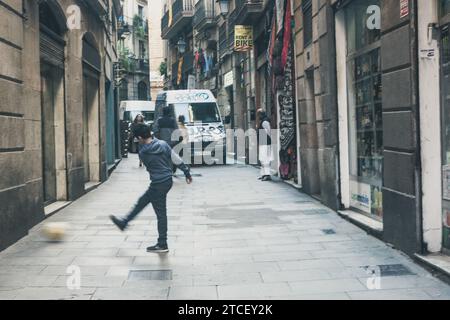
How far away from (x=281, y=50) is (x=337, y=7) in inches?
210

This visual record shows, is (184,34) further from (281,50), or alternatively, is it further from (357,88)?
(357,88)

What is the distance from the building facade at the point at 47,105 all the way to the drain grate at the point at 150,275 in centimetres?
210

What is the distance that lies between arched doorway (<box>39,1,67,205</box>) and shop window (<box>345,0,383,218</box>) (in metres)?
5.13

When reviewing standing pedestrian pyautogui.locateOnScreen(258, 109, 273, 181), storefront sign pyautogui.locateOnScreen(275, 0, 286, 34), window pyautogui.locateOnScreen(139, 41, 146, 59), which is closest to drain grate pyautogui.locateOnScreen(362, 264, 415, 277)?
standing pedestrian pyautogui.locateOnScreen(258, 109, 273, 181)

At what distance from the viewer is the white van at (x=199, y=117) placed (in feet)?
70.3

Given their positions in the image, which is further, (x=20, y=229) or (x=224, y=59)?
(x=224, y=59)

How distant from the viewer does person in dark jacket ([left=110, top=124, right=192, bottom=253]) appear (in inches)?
304

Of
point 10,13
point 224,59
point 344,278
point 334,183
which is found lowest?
point 344,278

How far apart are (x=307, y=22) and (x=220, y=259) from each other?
6.84 metres

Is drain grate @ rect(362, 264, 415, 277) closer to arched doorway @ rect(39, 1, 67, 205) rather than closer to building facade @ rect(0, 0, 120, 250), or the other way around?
building facade @ rect(0, 0, 120, 250)

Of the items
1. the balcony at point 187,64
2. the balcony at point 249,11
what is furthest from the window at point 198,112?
the balcony at point 187,64

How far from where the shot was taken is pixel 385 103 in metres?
7.79

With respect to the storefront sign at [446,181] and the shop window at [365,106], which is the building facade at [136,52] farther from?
the storefront sign at [446,181]

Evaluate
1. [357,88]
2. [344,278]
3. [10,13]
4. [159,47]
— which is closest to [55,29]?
[10,13]
